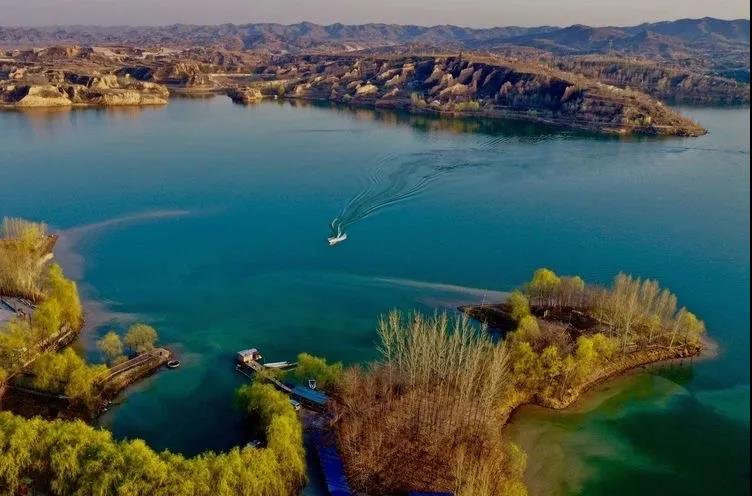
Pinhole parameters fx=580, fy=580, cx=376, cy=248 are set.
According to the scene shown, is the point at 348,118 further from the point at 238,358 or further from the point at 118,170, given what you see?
the point at 238,358

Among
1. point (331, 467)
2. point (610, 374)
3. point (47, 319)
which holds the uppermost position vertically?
point (47, 319)

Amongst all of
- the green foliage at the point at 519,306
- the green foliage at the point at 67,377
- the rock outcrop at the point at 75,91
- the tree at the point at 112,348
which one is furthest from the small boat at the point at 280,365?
the rock outcrop at the point at 75,91

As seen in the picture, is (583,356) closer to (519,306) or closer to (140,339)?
(519,306)

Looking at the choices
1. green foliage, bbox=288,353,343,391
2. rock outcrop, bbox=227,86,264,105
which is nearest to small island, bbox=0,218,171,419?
green foliage, bbox=288,353,343,391

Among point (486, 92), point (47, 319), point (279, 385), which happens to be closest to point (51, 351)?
point (47, 319)

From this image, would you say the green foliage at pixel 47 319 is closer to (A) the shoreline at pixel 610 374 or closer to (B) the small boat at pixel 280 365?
(B) the small boat at pixel 280 365
